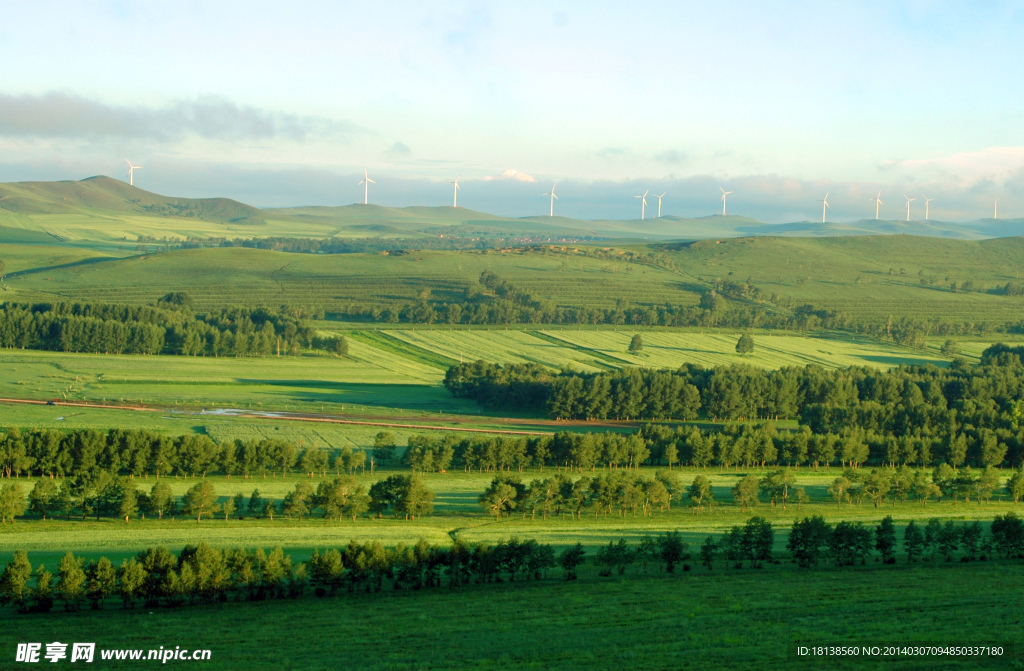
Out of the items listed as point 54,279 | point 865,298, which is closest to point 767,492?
point 865,298

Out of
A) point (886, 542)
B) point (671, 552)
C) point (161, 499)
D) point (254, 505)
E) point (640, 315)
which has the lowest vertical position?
point (254, 505)

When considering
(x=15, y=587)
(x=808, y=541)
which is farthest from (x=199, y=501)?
(x=808, y=541)

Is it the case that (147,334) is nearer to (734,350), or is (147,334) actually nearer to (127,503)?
(127,503)

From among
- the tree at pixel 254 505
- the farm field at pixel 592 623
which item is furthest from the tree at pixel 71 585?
the tree at pixel 254 505

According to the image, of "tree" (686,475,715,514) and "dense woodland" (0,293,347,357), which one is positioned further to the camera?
"dense woodland" (0,293,347,357)

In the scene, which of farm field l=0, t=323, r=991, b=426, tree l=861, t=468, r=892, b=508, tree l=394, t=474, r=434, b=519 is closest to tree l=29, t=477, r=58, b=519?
tree l=394, t=474, r=434, b=519

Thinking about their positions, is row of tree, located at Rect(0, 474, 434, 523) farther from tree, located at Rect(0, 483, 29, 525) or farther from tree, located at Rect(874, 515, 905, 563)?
tree, located at Rect(874, 515, 905, 563)

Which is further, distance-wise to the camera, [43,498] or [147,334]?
[147,334]
